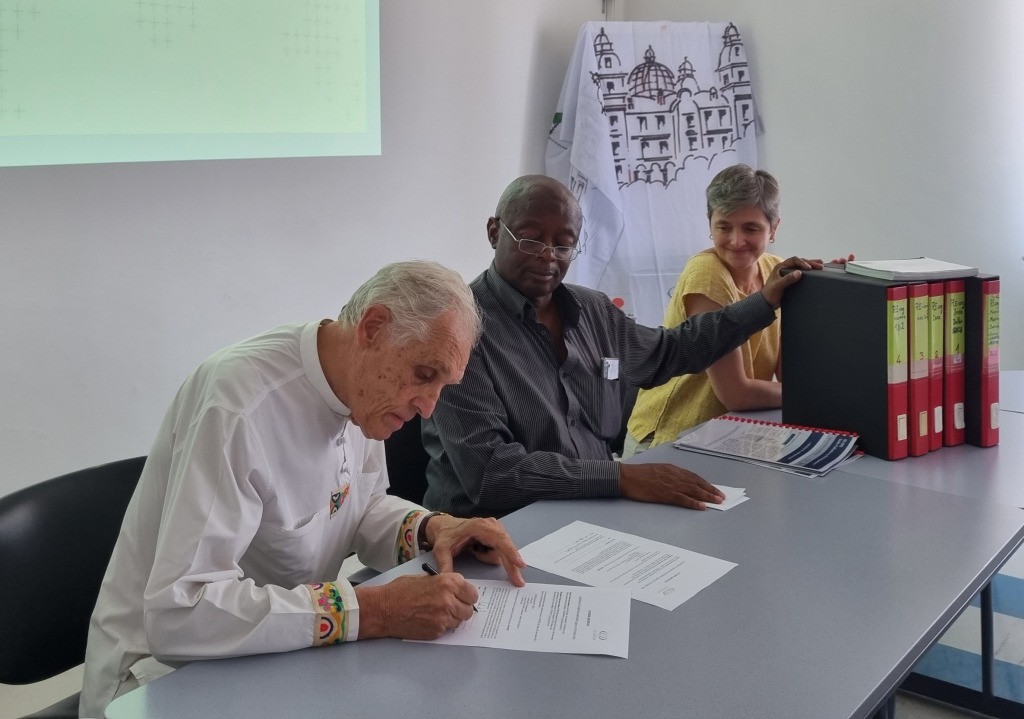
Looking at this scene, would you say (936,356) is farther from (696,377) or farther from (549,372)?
(549,372)

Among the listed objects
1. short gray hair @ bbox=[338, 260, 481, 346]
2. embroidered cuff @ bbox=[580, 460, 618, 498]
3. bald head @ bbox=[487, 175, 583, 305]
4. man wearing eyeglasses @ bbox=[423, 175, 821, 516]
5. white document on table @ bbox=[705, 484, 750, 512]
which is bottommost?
white document on table @ bbox=[705, 484, 750, 512]

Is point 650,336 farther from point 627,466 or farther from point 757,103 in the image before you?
point 757,103

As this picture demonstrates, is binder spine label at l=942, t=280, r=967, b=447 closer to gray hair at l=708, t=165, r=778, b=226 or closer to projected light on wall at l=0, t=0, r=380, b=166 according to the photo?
gray hair at l=708, t=165, r=778, b=226

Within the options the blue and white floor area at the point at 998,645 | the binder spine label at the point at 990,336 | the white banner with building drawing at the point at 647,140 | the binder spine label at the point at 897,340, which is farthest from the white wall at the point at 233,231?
the blue and white floor area at the point at 998,645

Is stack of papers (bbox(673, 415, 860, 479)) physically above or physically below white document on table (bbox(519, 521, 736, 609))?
above

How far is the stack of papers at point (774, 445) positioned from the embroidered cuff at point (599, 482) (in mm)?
396

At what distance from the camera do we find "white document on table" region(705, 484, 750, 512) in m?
1.79

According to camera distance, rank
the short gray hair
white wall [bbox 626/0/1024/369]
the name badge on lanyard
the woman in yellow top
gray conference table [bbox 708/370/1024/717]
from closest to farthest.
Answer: the short gray hair < gray conference table [bbox 708/370/1024/717] < the name badge on lanyard < the woman in yellow top < white wall [bbox 626/0/1024/369]

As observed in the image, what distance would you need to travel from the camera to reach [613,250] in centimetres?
403

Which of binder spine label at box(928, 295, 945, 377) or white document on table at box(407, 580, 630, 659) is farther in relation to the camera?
binder spine label at box(928, 295, 945, 377)

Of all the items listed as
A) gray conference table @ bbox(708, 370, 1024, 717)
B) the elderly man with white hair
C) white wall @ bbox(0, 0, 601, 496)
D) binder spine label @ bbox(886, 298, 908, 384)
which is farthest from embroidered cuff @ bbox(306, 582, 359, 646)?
white wall @ bbox(0, 0, 601, 496)

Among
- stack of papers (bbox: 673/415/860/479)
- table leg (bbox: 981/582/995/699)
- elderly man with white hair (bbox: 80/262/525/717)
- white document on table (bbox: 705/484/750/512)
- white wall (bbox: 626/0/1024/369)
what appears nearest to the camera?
elderly man with white hair (bbox: 80/262/525/717)

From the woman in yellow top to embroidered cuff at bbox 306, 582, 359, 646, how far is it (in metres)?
1.51

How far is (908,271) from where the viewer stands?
2.09 metres
